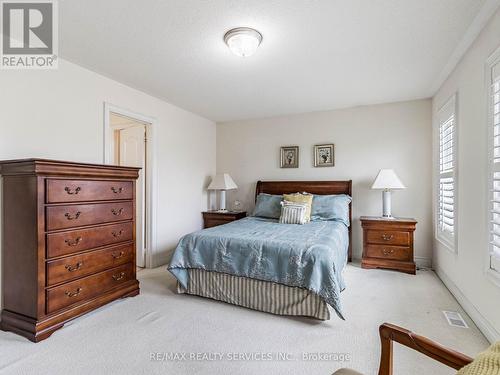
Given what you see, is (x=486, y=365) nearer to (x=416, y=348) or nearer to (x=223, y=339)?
(x=416, y=348)

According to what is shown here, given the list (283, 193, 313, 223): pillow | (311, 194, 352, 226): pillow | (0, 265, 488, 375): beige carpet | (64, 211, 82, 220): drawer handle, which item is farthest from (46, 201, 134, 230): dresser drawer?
(311, 194, 352, 226): pillow

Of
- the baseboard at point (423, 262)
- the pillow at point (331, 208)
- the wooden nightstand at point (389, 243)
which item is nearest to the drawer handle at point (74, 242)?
the pillow at point (331, 208)

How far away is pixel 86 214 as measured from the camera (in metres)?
2.33

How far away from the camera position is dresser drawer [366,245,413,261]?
357 centimetres

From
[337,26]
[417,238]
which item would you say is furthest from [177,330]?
[417,238]

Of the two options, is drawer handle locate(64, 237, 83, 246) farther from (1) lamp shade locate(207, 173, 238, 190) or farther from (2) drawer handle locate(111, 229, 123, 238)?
(1) lamp shade locate(207, 173, 238, 190)

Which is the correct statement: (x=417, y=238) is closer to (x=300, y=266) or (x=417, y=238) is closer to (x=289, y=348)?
(x=300, y=266)

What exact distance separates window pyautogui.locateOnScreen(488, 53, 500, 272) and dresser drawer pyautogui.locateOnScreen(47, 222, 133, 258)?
3.09 m

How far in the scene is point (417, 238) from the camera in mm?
3920

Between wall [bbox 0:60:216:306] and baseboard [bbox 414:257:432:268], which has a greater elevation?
wall [bbox 0:60:216:306]

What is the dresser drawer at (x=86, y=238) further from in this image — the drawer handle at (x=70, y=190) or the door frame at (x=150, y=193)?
the door frame at (x=150, y=193)

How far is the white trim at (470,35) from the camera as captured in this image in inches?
73.1

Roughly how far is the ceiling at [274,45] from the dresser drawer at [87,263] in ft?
6.04

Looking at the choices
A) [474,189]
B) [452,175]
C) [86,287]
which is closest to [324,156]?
[452,175]
